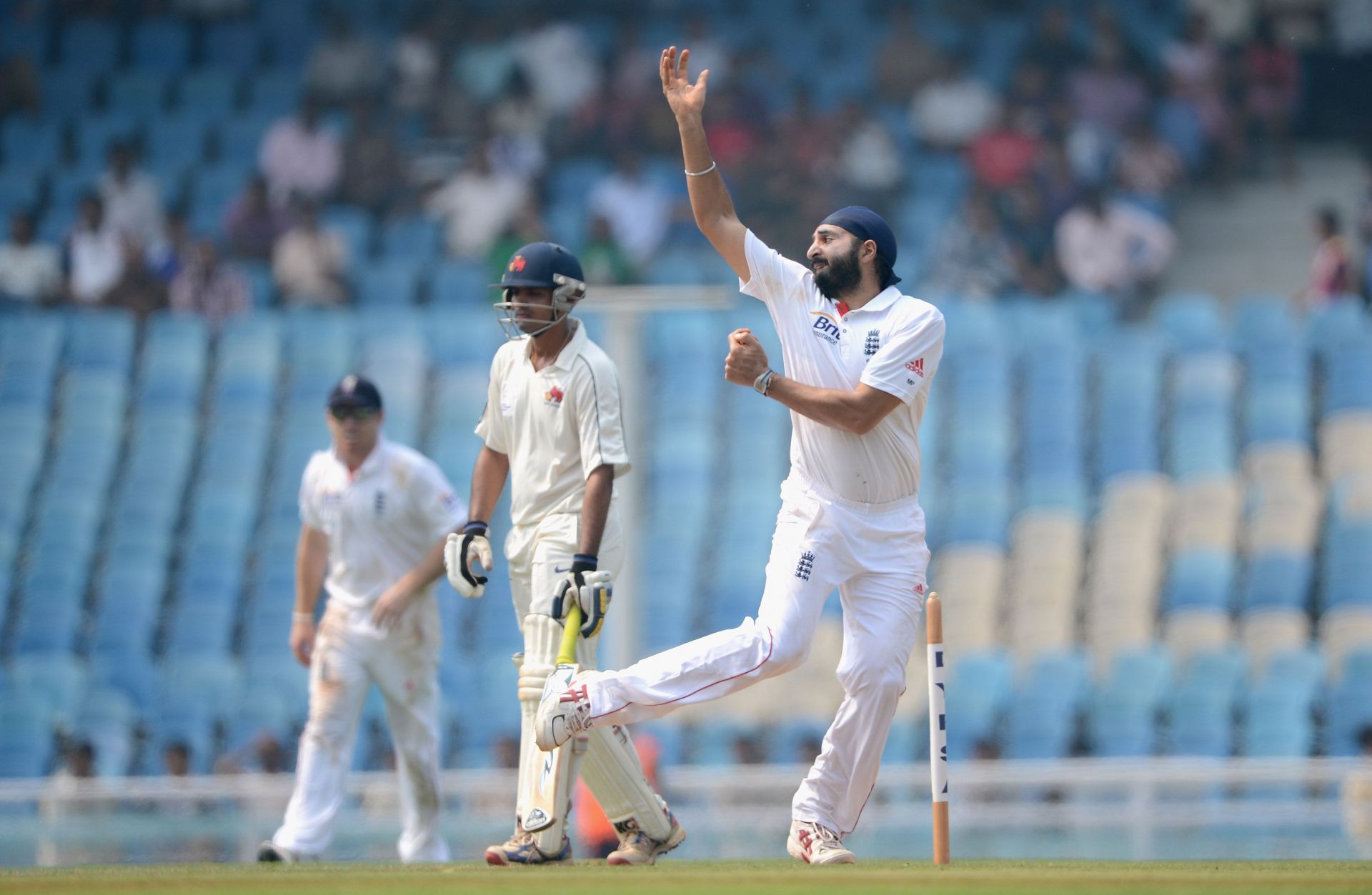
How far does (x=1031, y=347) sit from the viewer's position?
598 inches

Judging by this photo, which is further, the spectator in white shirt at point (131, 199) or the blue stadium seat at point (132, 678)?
the spectator in white shirt at point (131, 199)

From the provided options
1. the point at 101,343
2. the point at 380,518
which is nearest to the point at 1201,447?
the point at 380,518

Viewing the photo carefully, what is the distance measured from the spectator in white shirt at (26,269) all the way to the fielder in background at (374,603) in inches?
333

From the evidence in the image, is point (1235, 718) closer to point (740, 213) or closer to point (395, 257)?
point (740, 213)

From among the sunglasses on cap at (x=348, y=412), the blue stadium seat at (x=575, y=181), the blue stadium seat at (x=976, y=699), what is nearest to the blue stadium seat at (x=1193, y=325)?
the blue stadium seat at (x=976, y=699)

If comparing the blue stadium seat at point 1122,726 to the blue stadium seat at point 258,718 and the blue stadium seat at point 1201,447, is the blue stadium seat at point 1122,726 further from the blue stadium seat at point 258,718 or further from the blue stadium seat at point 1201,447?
the blue stadium seat at point 258,718

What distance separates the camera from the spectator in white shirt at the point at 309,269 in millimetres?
16656

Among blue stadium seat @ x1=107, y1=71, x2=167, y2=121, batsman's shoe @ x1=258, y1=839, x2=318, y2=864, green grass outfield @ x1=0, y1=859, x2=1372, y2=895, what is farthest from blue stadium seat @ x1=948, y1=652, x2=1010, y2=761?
blue stadium seat @ x1=107, y1=71, x2=167, y2=121

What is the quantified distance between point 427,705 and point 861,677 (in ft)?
9.24

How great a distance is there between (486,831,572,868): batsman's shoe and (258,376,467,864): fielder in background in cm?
184

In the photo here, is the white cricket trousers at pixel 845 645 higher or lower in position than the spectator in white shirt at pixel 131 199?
lower

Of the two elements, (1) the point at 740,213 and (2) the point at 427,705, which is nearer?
(2) the point at 427,705

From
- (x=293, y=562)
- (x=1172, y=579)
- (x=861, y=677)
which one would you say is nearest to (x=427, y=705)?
(x=861, y=677)

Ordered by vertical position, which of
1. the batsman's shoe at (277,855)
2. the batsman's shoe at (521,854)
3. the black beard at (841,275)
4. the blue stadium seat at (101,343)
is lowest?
the batsman's shoe at (277,855)
